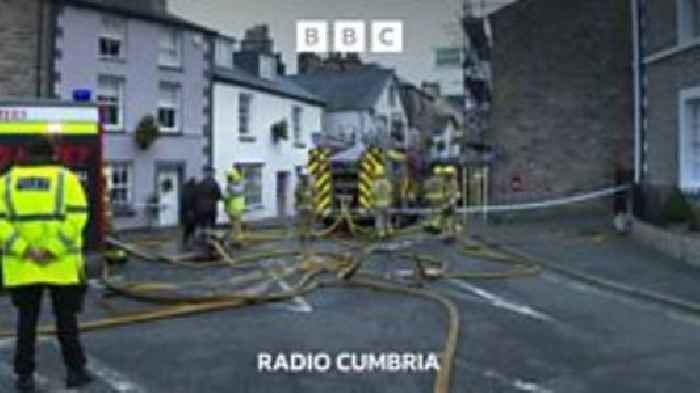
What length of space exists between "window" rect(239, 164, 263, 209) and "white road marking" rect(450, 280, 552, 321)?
24.8m

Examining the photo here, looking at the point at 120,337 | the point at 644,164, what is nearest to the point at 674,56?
the point at 644,164

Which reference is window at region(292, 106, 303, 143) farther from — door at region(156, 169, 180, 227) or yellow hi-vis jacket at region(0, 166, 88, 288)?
yellow hi-vis jacket at region(0, 166, 88, 288)

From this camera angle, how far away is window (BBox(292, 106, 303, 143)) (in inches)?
1697

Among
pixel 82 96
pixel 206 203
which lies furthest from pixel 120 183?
pixel 82 96

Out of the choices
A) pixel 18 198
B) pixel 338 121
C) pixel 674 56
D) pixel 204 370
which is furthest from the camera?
pixel 338 121

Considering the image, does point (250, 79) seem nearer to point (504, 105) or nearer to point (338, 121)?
point (504, 105)

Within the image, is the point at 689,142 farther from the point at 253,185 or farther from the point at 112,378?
the point at 253,185

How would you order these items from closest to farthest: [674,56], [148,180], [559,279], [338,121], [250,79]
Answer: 1. [559,279]
2. [674,56]
3. [148,180]
4. [250,79]
5. [338,121]

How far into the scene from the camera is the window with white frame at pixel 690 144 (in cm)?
1914

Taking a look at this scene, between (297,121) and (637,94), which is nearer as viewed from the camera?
(637,94)

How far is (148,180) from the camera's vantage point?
103 feet

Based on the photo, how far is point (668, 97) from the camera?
20156 mm

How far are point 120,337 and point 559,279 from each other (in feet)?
23.3

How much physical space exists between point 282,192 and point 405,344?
32965 millimetres
